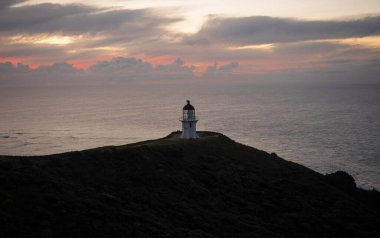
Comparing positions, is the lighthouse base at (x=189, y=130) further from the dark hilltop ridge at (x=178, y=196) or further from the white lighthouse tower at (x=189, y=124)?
the dark hilltop ridge at (x=178, y=196)

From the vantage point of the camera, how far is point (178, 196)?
3475cm

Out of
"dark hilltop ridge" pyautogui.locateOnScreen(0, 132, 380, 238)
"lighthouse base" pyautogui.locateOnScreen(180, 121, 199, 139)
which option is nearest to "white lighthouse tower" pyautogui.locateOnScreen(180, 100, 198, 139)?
"lighthouse base" pyautogui.locateOnScreen(180, 121, 199, 139)

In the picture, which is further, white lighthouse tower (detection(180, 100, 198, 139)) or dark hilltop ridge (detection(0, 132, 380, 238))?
white lighthouse tower (detection(180, 100, 198, 139))

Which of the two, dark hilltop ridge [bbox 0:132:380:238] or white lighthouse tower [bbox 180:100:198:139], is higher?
white lighthouse tower [bbox 180:100:198:139]

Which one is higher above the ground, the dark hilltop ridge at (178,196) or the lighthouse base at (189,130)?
the lighthouse base at (189,130)

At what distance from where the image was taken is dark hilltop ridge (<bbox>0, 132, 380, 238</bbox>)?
25.8 meters

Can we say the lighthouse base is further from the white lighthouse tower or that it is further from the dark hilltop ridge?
the dark hilltop ridge

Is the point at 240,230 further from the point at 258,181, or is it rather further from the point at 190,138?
the point at 190,138

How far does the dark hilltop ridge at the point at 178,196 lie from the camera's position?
84.7ft

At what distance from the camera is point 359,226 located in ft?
118

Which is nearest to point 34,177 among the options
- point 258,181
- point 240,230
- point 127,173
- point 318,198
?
point 127,173

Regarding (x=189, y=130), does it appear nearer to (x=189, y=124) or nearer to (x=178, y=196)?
(x=189, y=124)

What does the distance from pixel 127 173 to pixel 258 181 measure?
1424cm

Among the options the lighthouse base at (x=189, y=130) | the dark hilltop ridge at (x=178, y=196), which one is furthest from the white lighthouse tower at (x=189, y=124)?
the dark hilltop ridge at (x=178, y=196)
